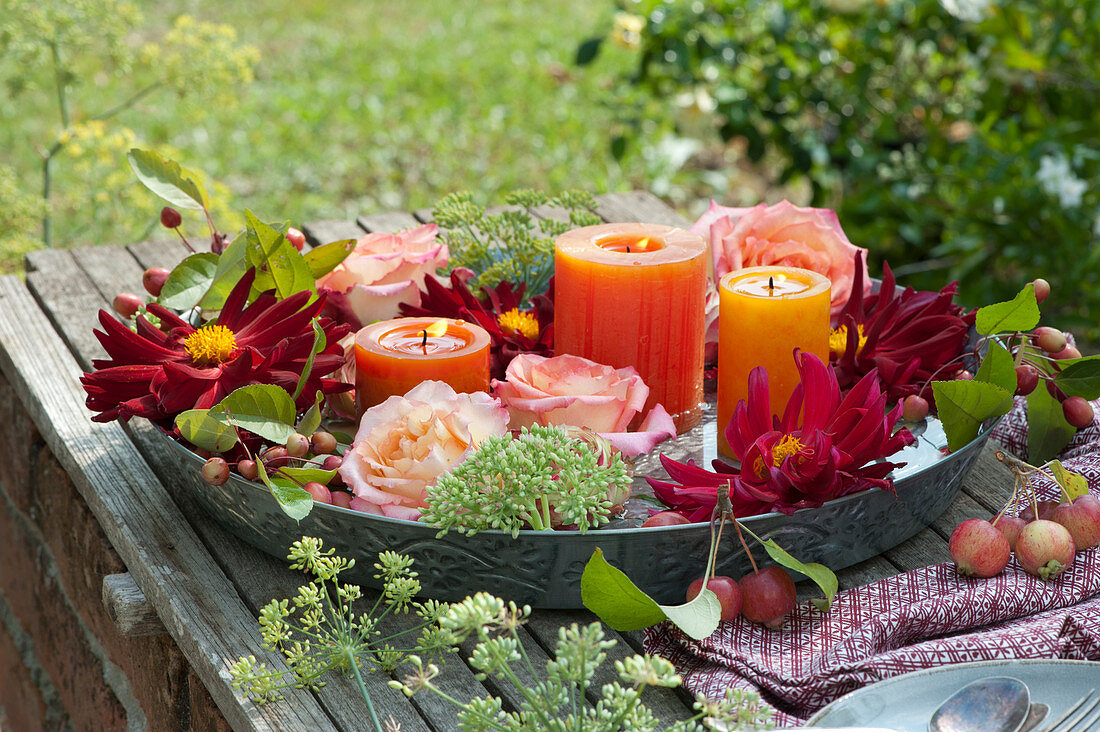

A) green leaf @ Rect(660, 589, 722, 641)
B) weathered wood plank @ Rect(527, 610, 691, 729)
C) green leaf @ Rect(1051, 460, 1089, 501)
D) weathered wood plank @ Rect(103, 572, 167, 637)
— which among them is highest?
green leaf @ Rect(1051, 460, 1089, 501)

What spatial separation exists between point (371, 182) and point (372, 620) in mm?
3161


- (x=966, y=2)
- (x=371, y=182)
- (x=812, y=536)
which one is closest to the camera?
(x=812, y=536)

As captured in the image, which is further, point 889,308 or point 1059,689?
point 889,308

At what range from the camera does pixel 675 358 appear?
1.16 metres

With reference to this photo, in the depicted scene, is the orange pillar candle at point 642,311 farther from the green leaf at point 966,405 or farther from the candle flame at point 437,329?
the green leaf at point 966,405

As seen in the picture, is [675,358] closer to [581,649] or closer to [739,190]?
[581,649]

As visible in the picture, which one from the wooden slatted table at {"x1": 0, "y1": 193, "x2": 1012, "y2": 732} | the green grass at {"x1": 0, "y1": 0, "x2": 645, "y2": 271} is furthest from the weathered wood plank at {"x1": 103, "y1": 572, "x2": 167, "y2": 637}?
the green grass at {"x1": 0, "y1": 0, "x2": 645, "y2": 271}

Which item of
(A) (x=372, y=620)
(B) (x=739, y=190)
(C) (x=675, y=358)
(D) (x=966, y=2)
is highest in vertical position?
(D) (x=966, y=2)

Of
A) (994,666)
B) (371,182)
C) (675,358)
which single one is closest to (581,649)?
(994,666)

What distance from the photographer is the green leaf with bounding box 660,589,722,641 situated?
84 cm

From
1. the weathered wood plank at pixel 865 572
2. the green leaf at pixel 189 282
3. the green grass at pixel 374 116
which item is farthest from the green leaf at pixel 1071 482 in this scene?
the green grass at pixel 374 116

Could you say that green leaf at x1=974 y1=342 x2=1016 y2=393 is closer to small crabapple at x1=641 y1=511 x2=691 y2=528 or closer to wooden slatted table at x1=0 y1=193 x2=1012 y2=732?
wooden slatted table at x1=0 y1=193 x2=1012 y2=732

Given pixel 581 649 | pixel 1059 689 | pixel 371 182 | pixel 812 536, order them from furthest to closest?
pixel 371 182 < pixel 812 536 < pixel 1059 689 < pixel 581 649

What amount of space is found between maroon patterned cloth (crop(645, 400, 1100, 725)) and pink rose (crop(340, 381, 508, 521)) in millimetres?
223
